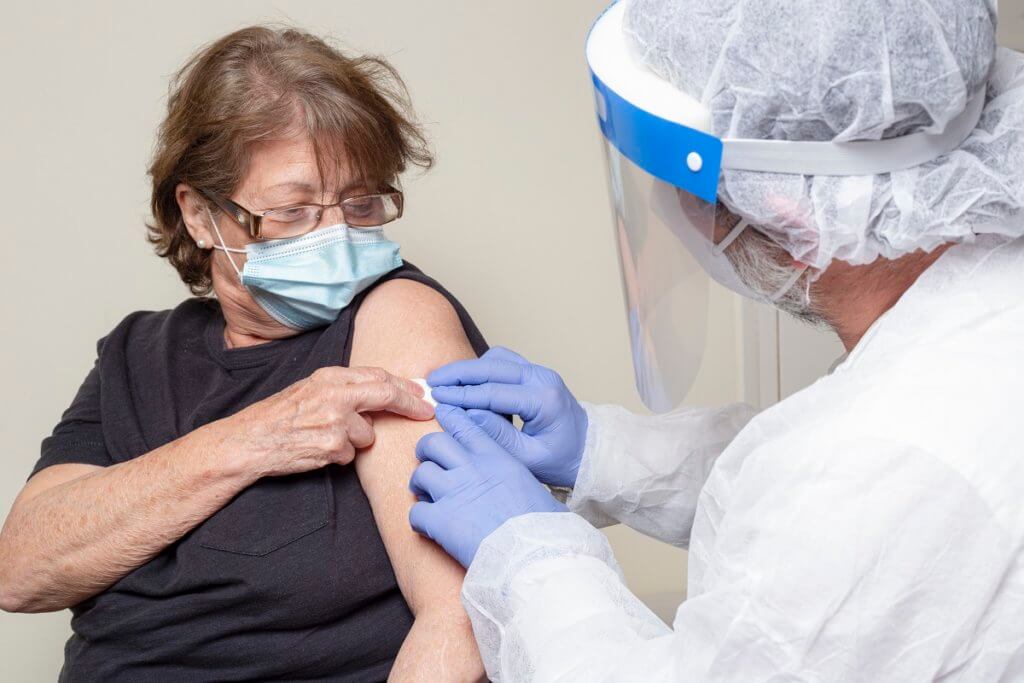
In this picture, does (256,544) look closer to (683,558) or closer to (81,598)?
(81,598)

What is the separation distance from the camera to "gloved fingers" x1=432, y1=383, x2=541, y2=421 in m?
1.45

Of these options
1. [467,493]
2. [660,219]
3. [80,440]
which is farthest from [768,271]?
[80,440]

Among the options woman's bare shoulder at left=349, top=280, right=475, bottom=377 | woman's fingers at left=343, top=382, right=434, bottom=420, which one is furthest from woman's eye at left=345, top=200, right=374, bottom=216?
woman's fingers at left=343, top=382, right=434, bottom=420

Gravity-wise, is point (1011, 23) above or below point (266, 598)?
above

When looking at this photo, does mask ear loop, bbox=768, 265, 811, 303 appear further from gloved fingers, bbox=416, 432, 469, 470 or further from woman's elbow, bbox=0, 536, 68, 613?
woman's elbow, bbox=0, 536, 68, 613

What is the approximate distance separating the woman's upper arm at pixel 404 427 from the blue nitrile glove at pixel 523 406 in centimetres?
6

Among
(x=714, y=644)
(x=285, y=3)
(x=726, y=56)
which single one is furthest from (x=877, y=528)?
(x=285, y=3)

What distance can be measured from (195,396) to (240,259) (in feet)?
0.77

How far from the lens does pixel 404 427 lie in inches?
57.4

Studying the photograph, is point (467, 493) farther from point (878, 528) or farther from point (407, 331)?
point (878, 528)

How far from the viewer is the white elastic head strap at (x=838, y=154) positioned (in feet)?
3.39

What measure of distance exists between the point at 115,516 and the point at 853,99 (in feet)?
3.65

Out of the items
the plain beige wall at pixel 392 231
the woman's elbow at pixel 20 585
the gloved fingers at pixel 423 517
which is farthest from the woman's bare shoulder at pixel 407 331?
the plain beige wall at pixel 392 231

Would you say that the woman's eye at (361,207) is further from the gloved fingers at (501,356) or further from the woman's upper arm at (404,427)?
the gloved fingers at (501,356)
